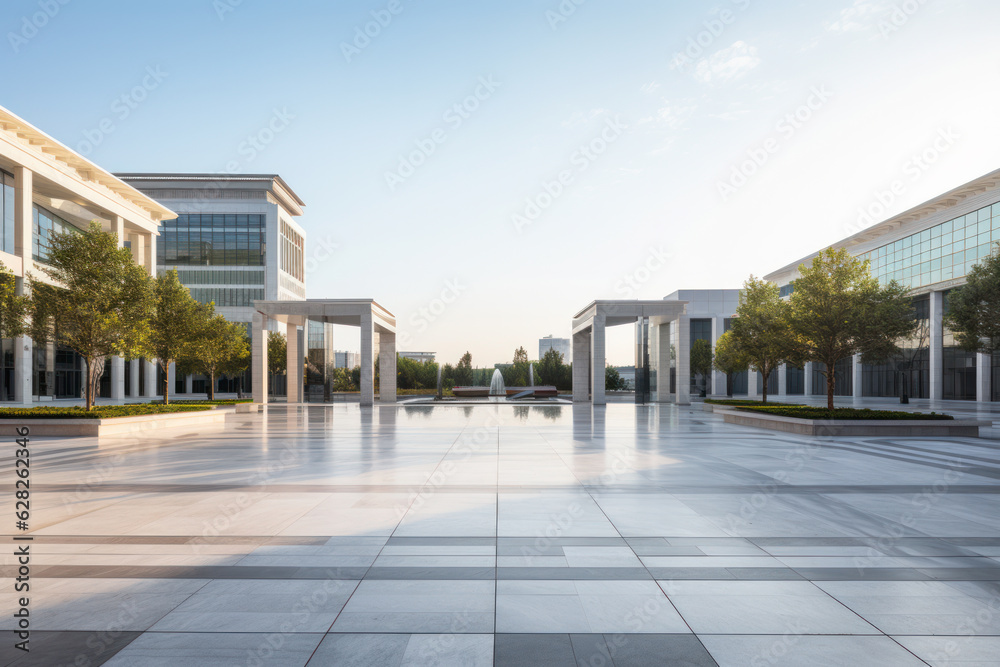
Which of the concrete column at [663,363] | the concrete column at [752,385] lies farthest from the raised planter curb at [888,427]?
the concrete column at [752,385]

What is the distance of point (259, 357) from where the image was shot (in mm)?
35531

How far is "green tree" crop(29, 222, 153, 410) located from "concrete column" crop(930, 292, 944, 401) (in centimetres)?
5478

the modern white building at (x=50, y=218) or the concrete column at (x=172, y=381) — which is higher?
the modern white building at (x=50, y=218)

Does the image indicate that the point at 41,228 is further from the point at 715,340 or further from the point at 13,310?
the point at 715,340

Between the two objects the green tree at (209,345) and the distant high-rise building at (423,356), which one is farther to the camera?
the distant high-rise building at (423,356)

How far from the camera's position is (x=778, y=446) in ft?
49.4

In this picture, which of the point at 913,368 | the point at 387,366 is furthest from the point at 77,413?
the point at 913,368

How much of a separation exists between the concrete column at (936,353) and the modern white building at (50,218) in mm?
59191

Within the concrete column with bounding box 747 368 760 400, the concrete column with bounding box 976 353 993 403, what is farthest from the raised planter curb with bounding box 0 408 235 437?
the concrete column with bounding box 747 368 760 400

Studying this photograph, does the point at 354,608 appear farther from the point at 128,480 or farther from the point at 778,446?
the point at 778,446

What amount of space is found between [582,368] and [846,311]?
22.4 meters

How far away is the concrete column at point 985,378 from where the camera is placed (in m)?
42.0

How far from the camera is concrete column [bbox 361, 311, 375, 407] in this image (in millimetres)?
35500

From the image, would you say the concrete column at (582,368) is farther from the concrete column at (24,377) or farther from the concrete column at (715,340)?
the concrete column at (24,377)
